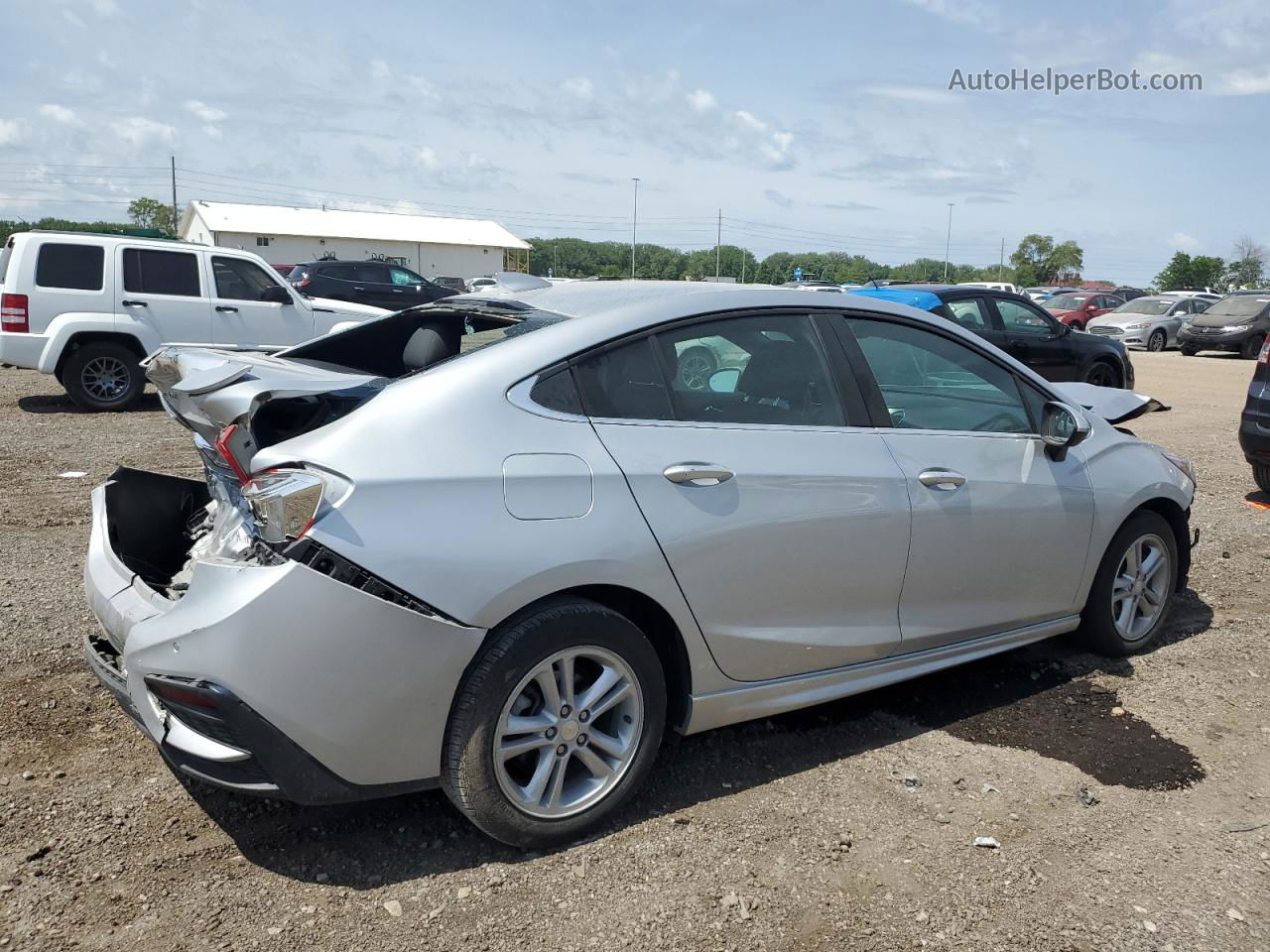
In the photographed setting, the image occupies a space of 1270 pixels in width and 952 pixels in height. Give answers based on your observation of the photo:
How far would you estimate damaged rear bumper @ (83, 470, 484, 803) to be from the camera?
8.82 feet

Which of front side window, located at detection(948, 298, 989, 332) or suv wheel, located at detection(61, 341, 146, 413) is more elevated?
front side window, located at detection(948, 298, 989, 332)

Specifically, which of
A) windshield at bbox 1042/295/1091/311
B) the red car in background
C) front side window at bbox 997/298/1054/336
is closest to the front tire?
front side window at bbox 997/298/1054/336

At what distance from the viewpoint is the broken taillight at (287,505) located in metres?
2.72

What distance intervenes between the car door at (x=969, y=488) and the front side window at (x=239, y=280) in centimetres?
1047

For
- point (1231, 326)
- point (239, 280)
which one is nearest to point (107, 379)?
point (239, 280)

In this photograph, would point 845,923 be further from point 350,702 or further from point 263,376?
point 263,376

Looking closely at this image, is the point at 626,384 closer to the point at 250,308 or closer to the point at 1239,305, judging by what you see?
the point at 250,308

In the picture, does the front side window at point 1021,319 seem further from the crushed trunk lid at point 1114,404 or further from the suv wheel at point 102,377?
the suv wheel at point 102,377

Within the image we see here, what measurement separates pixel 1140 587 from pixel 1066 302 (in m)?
31.4

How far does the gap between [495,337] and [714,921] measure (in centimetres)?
187

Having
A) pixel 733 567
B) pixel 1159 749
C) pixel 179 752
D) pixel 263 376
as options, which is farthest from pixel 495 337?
pixel 1159 749

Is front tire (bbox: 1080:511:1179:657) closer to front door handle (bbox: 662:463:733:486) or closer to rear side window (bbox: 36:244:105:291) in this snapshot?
front door handle (bbox: 662:463:733:486)

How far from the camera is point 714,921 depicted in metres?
2.85

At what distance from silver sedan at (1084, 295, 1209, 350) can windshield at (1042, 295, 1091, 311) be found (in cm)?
219
